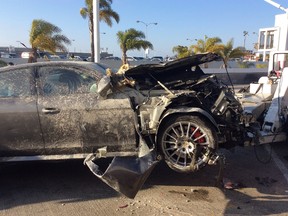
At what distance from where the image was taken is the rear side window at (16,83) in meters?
4.88

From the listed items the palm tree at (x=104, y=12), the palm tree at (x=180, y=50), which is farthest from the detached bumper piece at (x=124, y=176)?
the palm tree at (x=180, y=50)

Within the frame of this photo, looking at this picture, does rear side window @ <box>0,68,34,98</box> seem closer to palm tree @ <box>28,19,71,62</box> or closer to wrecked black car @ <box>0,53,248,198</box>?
wrecked black car @ <box>0,53,248,198</box>

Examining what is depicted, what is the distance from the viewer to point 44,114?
15.5 ft

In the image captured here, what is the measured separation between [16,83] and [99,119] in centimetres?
130

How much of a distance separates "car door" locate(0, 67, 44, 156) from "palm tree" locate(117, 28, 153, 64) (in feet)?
80.1

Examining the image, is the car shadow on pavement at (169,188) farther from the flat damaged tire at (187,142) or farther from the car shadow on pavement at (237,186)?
the flat damaged tire at (187,142)

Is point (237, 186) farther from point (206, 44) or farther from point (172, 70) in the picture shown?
point (206, 44)

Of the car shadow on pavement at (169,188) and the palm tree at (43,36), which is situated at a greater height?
the palm tree at (43,36)

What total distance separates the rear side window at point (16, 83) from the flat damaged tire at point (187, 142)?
76.7 inches

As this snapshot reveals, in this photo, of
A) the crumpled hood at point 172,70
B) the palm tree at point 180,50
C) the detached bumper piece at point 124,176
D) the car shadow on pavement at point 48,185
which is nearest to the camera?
the detached bumper piece at point 124,176

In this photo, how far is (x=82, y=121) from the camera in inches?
187

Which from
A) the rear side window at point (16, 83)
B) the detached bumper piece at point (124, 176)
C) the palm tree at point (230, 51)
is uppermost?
the palm tree at point (230, 51)

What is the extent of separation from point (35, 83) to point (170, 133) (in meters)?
2.00

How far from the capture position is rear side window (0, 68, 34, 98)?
4883 mm
